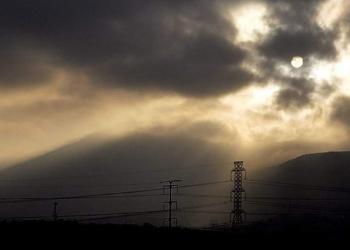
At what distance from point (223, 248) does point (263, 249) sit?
23.7 ft

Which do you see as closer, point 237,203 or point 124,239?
point 124,239

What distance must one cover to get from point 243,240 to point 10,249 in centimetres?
4299

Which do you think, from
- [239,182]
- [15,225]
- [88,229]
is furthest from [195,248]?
[239,182]

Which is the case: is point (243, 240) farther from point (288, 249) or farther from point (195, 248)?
point (195, 248)

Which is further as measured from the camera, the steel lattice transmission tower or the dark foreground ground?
the steel lattice transmission tower

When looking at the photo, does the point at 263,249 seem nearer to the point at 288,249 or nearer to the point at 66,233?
the point at 288,249

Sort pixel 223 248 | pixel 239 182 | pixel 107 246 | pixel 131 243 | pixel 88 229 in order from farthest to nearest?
pixel 239 182 → pixel 88 229 → pixel 223 248 → pixel 131 243 → pixel 107 246

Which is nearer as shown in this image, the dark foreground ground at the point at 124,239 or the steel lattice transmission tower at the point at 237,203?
the dark foreground ground at the point at 124,239

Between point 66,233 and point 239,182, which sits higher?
point 239,182

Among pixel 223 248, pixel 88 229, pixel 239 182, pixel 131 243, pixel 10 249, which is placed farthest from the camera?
pixel 239 182

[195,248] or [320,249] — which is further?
[320,249]

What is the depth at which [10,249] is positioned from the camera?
195 feet

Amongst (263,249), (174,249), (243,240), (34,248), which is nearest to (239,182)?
(243,240)

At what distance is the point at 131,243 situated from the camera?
2771 inches
